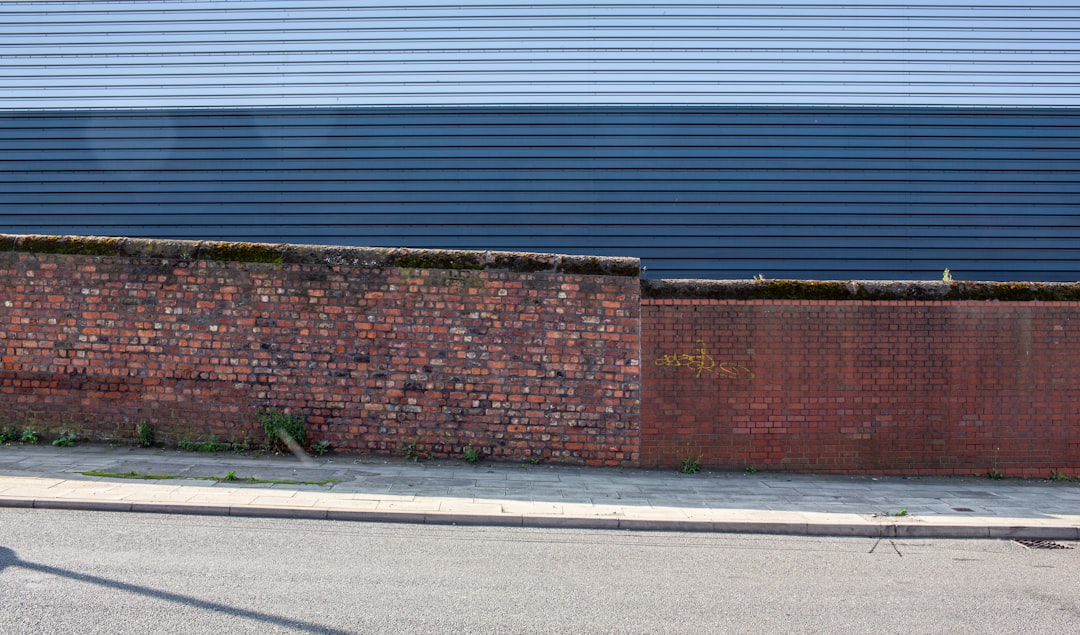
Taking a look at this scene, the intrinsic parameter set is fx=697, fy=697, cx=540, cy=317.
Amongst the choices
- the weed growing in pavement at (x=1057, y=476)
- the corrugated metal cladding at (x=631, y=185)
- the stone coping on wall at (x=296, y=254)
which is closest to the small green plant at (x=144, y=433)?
the stone coping on wall at (x=296, y=254)

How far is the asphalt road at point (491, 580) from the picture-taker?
400 centimetres

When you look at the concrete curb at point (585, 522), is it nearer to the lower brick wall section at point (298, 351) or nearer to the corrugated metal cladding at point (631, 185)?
the lower brick wall section at point (298, 351)

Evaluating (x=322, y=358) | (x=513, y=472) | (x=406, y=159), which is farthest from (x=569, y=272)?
(x=406, y=159)

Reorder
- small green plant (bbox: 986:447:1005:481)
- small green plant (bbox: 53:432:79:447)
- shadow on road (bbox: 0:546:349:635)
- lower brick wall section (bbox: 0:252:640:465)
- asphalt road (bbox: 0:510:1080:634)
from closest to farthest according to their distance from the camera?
1. shadow on road (bbox: 0:546:349:635)
2. asphalt road (bbox: 0:510:1080:634)
3. small green plant (bbox: 53:432:79:447)
4. lower brick wall section (bbox: 0:252:640:465)
5. small green plant (bbox: 986:447:1005:481)

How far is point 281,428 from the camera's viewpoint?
8367 millimetres

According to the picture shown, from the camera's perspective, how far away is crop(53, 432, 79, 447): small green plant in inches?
329

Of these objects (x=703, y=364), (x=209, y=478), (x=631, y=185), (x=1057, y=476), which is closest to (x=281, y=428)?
(x=209, y=478)

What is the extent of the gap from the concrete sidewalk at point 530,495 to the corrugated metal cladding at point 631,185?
426cm

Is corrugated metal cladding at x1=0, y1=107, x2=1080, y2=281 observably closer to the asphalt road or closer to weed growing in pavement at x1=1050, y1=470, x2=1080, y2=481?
weed growing in pavement at x1=1050, y1=470, x2=1080, y2=481

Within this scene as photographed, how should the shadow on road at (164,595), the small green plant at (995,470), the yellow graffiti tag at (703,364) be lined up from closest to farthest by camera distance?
the shadow on road at (164,595), the yellow graffiti tag at (703,364), the small green plant at (995,470)

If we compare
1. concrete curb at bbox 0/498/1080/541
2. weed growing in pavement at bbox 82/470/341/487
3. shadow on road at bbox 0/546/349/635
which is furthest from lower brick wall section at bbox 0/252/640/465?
shadow on road at bbox 0/546/349/635

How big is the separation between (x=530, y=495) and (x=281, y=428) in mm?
3308

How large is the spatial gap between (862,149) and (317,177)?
9165mm

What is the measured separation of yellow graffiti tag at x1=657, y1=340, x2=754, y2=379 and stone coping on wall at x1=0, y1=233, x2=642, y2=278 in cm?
162
